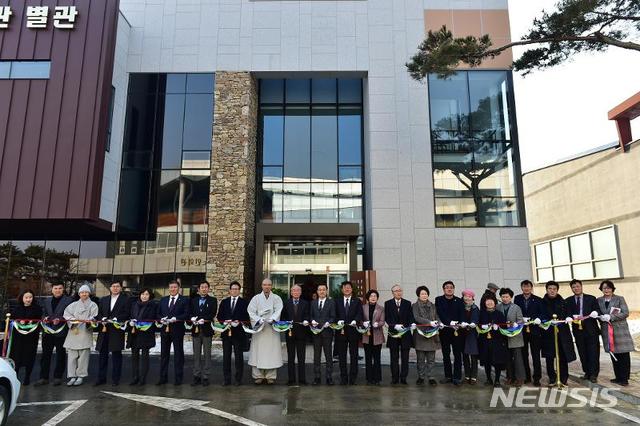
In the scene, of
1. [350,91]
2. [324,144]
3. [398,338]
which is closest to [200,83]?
[324,144]

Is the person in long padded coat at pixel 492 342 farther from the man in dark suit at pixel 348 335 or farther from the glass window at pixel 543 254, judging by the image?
the glass window at pixel 543 254

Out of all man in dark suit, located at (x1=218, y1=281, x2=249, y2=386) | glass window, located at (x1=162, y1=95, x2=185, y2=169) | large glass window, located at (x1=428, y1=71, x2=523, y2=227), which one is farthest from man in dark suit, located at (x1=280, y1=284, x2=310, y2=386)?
glass window, located at (x1=162, y1=95, x2=185, y2=169)

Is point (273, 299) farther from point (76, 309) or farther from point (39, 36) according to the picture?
point (39, 36)

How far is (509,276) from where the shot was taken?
13852 mm

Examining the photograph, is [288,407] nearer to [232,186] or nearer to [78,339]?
[78,339]

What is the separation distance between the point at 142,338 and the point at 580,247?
102 feet

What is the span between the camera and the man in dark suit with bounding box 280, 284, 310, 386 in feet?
27.0

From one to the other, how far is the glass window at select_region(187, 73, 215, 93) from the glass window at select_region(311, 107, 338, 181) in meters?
4.02

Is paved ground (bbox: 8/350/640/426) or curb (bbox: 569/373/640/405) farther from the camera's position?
curb (bbox: 569/373/640/405)

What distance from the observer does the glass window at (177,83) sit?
15.6m

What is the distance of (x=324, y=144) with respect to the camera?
1666 centimetres

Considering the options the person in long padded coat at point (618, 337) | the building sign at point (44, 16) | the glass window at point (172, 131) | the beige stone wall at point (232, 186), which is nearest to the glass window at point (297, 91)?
the beige stone wall at point (232, 186)

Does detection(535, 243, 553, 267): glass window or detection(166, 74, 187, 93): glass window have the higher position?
detection(166, 74, 187, 93): glass window

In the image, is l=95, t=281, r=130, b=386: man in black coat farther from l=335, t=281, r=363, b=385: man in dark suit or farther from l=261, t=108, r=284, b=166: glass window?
l=261, t=108, r=284, b=166: glass window
